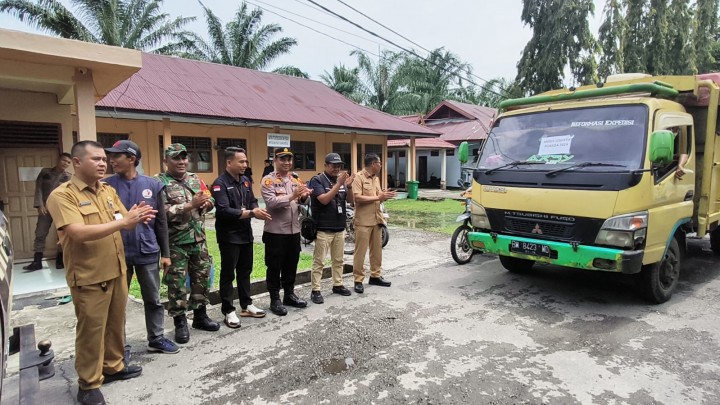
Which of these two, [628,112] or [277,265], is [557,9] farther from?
[277,265]

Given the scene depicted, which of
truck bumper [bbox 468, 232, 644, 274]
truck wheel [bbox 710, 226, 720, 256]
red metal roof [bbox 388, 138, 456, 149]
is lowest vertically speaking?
truck wheel [bbox 710, 226, 720, 256]

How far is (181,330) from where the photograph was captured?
385 cm

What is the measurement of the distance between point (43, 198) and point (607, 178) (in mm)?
7453

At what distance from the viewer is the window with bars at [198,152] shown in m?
14.0

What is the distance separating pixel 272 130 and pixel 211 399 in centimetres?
1332

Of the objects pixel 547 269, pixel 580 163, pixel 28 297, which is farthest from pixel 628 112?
pixel 28 297

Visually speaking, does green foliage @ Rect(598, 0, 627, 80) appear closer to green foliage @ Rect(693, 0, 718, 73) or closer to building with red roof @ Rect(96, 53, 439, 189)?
green foliage @ Rect(693, 0, 718, 73)

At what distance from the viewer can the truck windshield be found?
443cm

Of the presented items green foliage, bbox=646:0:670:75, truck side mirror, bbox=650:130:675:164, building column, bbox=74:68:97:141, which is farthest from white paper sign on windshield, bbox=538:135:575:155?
green foliage, bbox=646:0:670:75

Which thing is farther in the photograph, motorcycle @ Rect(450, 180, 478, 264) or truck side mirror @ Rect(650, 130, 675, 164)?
motorcycle @ Rect(450, 180, 478, 264)

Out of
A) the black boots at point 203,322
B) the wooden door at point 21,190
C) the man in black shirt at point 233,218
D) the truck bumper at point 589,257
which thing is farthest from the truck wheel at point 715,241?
the wooden door at point 21,190

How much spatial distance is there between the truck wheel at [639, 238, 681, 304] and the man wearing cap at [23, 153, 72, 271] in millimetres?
7623

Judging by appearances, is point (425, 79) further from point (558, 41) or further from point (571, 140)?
point (571, 140)

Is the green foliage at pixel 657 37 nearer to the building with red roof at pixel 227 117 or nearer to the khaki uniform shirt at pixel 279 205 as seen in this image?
the building with red roof at pixel 227 117
